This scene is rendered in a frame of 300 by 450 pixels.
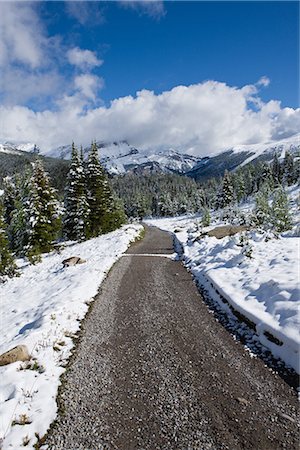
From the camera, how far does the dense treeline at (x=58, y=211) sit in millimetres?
30562

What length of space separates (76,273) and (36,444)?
38.5 feet

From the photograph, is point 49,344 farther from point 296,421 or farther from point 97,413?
point 296,421

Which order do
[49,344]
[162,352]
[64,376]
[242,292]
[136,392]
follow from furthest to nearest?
[242,292], [49,344], [162,352], [64,376], [136,392]

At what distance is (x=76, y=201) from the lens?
35812 mm

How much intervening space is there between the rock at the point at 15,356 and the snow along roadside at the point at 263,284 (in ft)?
20.7

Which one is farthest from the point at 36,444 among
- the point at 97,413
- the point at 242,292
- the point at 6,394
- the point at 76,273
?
the point at 76,273

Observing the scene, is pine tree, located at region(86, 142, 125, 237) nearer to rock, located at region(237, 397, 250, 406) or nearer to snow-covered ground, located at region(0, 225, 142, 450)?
snow-covered ground, located at region(0, 225, 142, 450)

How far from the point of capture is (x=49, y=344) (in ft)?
26.6

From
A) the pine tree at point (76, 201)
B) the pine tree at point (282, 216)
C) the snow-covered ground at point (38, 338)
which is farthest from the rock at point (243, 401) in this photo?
the pine tree at point (76, 201)

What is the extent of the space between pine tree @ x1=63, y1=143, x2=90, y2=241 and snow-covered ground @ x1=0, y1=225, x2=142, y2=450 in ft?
55.3

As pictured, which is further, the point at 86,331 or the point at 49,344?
the point at 86,331

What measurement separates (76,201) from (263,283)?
2938cm

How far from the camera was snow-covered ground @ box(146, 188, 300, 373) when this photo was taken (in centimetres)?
720

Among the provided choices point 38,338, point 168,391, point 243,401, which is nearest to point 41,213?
point 38,338
